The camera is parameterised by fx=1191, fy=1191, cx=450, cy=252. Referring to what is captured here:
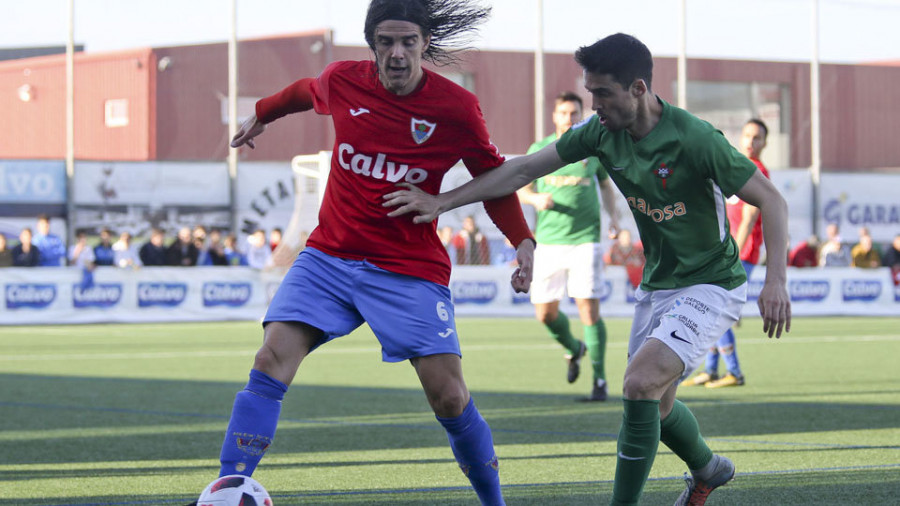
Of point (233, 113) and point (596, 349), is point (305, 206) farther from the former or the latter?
point (596, 349)

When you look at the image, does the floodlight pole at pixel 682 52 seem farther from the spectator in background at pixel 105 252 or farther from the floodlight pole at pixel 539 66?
the spectator in background at pixel 105 252

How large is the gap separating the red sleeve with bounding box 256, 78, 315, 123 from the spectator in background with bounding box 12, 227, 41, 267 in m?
16.8

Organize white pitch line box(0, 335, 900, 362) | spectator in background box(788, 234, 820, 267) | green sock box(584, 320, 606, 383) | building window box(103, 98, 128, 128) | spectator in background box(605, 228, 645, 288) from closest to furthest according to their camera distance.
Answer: green sock box(584, 320, 606, 383)
white pitch line box(0, 335, 900, 362)
spectator in background box(605, 228, 645, 288)
spectator in background box(788, 234, 820, 267)
building window box(103, 98, 128, 128)

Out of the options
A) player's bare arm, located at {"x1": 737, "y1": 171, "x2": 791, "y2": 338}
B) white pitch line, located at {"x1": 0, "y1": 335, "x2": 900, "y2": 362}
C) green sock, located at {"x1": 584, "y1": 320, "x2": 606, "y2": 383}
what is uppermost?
player's bare arm, located at {"x1": 737, "y1": 171, "x2": 791, "y2": 338}

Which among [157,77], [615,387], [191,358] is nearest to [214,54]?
[157,77]

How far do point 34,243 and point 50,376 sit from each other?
10.3 m

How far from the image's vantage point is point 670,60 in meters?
35.7

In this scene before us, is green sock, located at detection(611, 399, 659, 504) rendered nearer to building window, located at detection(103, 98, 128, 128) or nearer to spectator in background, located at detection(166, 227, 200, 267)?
spectator in background, located at detection(166, 227, 200, 267)

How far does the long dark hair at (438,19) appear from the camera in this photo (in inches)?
170

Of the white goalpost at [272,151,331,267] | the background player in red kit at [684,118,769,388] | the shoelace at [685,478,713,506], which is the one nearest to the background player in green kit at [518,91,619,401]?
the background player in red kit at [684,118,769,388]

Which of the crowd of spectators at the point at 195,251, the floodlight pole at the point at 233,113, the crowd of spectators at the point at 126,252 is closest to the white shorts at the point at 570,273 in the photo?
the crowd of spectators at the point at 195,251

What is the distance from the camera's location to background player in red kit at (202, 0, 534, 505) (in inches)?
169

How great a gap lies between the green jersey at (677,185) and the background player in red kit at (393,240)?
45 centimetres

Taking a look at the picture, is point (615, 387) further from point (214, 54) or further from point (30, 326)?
point (214, 54)
